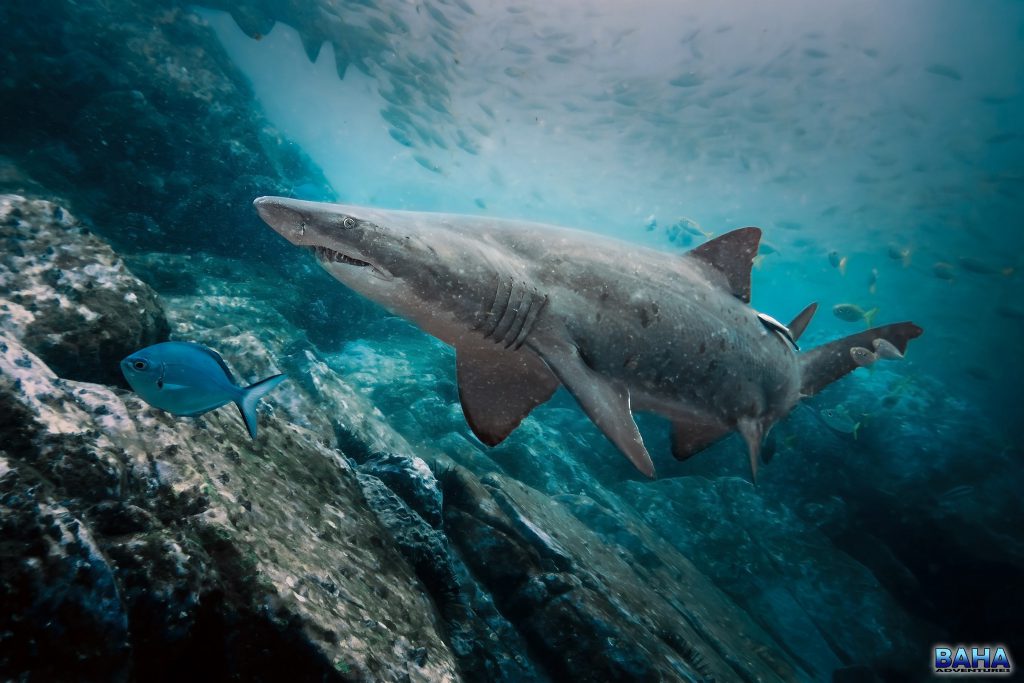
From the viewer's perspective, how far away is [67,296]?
10.8ft

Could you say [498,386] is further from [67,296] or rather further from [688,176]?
[688,176]

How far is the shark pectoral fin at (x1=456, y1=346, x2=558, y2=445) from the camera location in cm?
309

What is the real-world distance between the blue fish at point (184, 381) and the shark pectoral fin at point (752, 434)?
169 inches

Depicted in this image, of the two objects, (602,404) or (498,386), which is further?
(498,386)

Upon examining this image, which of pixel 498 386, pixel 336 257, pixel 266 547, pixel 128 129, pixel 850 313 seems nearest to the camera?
pixel 266 547

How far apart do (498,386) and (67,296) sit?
11.9 ft

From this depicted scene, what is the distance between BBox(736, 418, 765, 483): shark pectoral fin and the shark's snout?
432cm

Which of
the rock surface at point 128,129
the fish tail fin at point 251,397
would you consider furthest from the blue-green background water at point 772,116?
the fish tail fin at point 251,397

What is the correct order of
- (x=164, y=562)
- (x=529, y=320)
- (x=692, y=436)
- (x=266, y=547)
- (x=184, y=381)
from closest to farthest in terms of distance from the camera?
(x=164, y=562) < (x=266, y=547) < (x=184, y=381) < (x=529, y=320) < (x=692, y=436)

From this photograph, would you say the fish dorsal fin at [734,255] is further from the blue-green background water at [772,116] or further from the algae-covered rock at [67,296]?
the blue-green background water at [772,116]

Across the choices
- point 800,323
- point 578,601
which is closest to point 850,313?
point 800,323

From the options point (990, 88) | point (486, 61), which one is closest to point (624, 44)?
point (486, 61)

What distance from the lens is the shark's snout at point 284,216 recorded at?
2289 millimetres

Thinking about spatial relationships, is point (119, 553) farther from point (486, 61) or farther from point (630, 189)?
point (630, 189)
